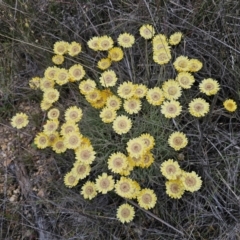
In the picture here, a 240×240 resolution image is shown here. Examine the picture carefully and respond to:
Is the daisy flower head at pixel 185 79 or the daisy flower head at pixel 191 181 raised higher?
the daisy flower head at pixel 185 79

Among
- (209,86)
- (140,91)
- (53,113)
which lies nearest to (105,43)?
(140,91)

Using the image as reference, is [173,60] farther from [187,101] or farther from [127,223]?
[127,223]

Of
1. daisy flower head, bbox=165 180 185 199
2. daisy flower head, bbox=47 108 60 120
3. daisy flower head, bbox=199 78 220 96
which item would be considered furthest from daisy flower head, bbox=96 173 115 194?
daisy flower head, bbox=199 78 220 96

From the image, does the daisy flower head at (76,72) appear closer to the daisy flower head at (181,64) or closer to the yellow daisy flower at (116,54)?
the yellow daisy flower at (116,54)

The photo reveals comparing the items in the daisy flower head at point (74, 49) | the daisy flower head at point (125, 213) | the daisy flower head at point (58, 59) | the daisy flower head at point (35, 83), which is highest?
the daisy flower head at point (74, 49)

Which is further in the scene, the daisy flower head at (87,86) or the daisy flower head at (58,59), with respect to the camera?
the daisy flower head at (58,59)

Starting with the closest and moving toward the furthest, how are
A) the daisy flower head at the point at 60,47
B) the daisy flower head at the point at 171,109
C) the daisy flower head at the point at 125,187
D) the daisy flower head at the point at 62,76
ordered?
the daisy flower head at the point at 125,187, the daisy flower head at the point at 171,109, the daisy flower head at the point at 62,76, the daisy flower head at the point at 60,47

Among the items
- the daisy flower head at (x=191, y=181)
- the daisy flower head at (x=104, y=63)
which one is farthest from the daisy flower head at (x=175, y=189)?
the daisy flower head at (x=104, y=63)
